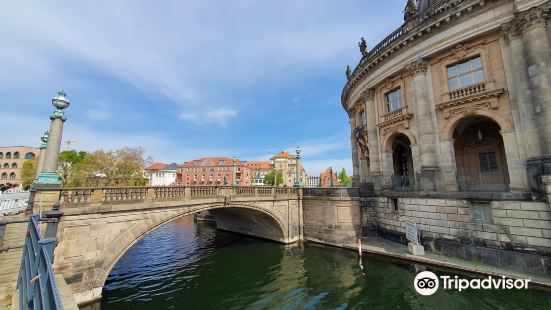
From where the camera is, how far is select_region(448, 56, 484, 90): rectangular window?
568 inches

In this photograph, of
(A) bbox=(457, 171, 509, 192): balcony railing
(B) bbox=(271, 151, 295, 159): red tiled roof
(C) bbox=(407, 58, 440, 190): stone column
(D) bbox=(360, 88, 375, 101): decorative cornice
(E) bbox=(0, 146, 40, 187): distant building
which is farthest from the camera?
(B) bbox=(271, 151, 295, 159): red tiled roof

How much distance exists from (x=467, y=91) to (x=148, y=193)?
61.7 feet

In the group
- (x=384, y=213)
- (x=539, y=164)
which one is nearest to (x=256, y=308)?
(x=384, y=213)

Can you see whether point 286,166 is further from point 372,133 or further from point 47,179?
point 47,179

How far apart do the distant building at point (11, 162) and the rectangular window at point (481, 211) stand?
97578 mm

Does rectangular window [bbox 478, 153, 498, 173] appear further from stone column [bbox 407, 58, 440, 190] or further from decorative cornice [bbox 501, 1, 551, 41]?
decorative cornice [bbox 501, 1, 551, 41]


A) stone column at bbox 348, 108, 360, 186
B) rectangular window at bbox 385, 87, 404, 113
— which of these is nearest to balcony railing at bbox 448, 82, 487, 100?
rectangular window at bbox 385, 87, 404, 113

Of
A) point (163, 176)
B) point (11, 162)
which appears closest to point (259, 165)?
point (163, 176)

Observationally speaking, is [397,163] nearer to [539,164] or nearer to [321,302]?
[539,164]

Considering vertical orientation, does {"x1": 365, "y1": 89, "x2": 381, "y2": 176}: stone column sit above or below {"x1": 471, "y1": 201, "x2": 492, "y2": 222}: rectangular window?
above

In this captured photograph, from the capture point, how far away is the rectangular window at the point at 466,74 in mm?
14438

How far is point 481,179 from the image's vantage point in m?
15.8

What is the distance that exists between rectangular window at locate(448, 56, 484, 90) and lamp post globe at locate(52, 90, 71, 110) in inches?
797

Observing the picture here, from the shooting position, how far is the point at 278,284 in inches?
486
